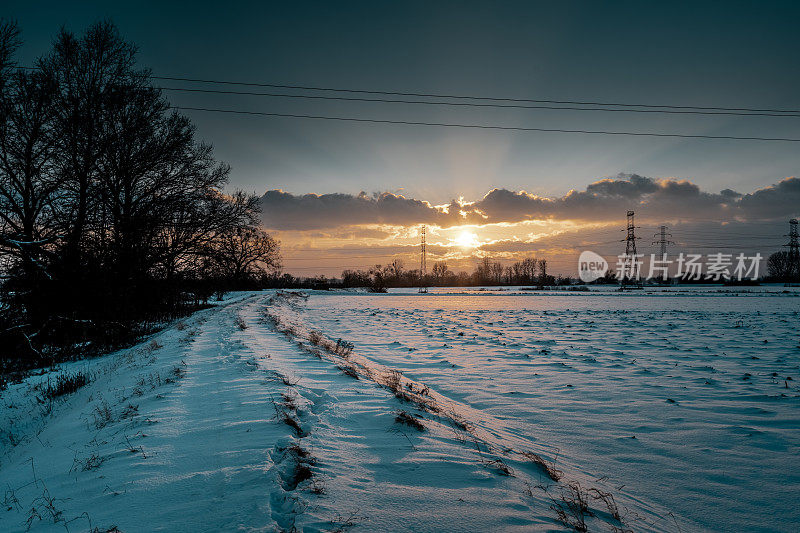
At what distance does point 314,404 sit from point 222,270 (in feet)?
62.9

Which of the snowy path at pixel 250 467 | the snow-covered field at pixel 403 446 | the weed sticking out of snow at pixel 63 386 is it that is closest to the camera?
the snowy path at pixel 250 467

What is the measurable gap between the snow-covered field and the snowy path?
0.02 m

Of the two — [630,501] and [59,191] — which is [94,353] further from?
[630,501]

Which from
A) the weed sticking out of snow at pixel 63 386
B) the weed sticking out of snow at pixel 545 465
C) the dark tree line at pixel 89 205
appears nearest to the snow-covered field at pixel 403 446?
the weed sticking out of snow at pixel 545 465

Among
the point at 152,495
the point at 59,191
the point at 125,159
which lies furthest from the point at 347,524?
the point at 125,159

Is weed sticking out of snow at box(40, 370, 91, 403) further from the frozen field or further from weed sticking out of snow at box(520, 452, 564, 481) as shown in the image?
weed sticking out of snow at box(520, 452, 564, 481)

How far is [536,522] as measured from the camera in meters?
2.51

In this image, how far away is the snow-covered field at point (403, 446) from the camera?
263cm

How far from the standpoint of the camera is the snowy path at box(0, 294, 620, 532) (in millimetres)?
2496

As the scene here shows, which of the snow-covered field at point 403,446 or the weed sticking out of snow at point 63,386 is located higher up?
the snow-covered field at point 403,446

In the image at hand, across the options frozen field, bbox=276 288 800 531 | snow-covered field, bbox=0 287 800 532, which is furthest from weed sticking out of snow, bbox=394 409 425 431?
frozen field, bbox=276 288 800 531

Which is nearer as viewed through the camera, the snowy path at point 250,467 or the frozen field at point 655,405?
the snowy path at point 250,467

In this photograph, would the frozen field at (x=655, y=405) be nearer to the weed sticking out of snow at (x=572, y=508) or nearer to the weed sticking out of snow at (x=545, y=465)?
the weed sticking out of snow at (x=545, y=465)

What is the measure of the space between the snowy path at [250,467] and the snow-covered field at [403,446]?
2 centimetres
